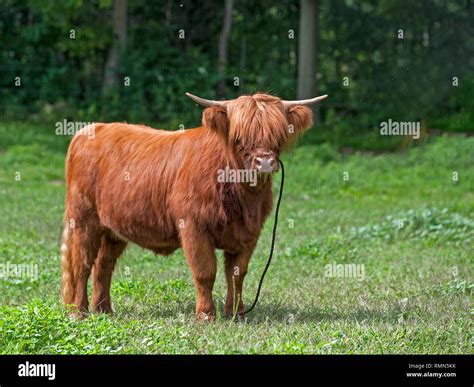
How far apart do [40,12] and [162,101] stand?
4.07 m

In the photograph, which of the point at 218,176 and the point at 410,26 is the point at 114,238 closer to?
the point at 218,176

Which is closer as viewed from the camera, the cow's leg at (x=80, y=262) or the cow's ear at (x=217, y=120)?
the cow's ear at (x=217, y=120)

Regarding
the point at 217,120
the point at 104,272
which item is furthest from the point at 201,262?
the point at 104,272

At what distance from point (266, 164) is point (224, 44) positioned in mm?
19739

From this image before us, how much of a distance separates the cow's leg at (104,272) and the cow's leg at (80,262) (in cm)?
9

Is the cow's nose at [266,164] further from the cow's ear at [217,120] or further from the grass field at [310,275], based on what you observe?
the grass field at [310,275]

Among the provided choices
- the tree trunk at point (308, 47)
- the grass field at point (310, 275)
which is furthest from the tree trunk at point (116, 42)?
the grass field at point (310, 275)

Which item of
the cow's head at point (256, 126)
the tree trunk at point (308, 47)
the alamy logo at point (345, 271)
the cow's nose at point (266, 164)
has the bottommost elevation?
the alamy logo at point (345, 271)

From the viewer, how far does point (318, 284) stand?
1029cm

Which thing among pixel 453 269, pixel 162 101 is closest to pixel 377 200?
pixel 453 269

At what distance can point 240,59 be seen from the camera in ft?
92.3

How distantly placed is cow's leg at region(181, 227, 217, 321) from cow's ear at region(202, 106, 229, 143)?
2.52ft

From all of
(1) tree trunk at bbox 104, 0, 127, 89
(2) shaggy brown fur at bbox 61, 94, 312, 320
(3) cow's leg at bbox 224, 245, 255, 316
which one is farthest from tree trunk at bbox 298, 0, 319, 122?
(3) cow's leg at bbox 224, 245, 255, 316
